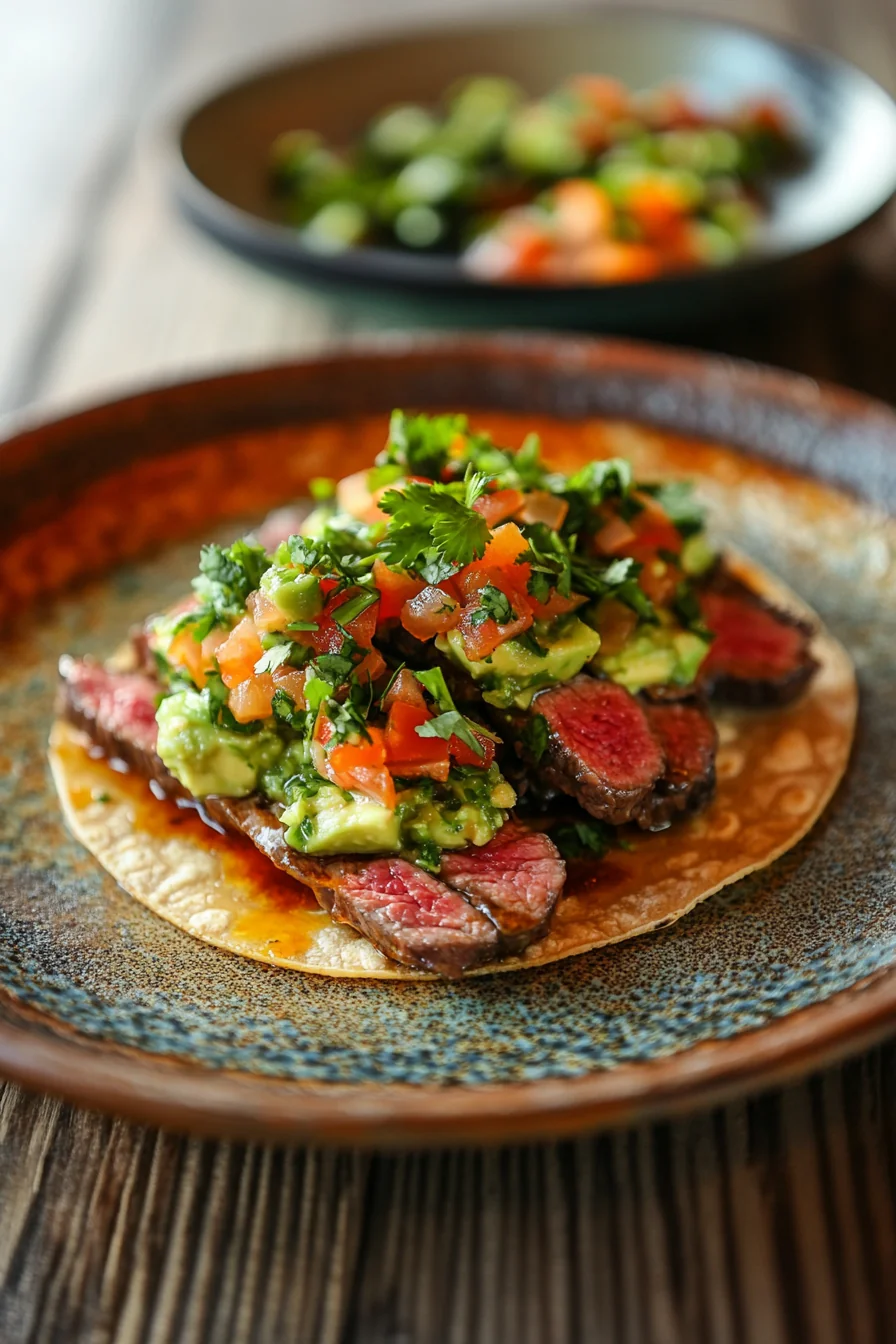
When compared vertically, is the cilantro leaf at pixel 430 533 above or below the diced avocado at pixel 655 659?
above

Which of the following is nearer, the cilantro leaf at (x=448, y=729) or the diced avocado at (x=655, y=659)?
the cilantro leaf at (x=448, y=729)

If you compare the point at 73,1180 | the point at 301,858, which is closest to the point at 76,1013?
the point at 73,1180

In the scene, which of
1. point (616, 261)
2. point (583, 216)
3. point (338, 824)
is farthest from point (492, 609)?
point (583, 216)

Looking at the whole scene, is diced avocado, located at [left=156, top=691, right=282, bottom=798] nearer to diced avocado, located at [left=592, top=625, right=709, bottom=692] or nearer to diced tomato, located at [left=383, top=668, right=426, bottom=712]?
diced tomato, located at [left=383, top=668, right=426, bottom=712]

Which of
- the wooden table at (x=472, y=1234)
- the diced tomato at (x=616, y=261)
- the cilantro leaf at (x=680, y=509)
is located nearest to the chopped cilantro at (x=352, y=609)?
the cilantro leaf at (x=680, y=509)

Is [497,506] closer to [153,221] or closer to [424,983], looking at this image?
[424,983]

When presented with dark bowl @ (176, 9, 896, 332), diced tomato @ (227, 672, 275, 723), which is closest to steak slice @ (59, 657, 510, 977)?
diced tomato @ (227, 672, 275, 723)

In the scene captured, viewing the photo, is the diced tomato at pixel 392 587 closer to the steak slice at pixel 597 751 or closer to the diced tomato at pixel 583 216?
the steak slice at pixel 597 751
